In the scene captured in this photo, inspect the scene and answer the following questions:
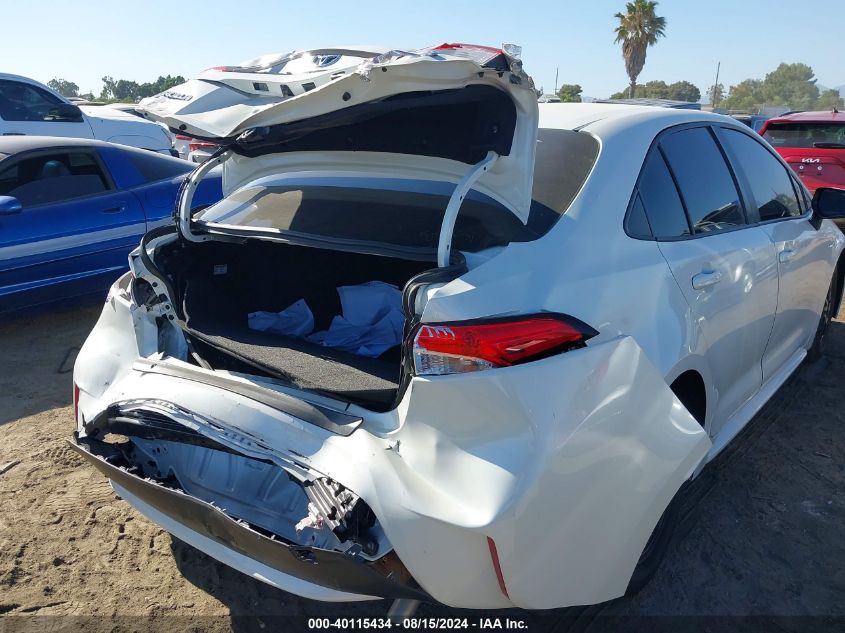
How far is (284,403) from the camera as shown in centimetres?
203

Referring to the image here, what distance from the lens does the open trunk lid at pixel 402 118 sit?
1.97 meters

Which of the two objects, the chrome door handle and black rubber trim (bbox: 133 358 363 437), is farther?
the chrome door handle

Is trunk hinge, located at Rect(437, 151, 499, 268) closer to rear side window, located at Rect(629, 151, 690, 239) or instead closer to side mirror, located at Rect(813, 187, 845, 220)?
rear side window, located at Rect(629, 151, 690, 239)

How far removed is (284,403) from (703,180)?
1964 mm

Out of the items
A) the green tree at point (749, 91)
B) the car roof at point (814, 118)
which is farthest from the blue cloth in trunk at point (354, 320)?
the green tree at point (749, 91)

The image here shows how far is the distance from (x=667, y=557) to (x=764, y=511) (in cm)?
62

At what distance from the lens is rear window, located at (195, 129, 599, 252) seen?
2.22 metres

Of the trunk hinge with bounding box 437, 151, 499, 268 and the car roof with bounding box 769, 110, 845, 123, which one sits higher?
the trunk hinge with bounding box 437, 151, 499, 268

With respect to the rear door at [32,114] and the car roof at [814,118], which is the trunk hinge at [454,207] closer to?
the car roof at [814,118]

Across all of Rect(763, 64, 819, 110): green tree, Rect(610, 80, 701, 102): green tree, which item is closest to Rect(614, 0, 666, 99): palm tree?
Rect(610, 80, 701, 102): green tree

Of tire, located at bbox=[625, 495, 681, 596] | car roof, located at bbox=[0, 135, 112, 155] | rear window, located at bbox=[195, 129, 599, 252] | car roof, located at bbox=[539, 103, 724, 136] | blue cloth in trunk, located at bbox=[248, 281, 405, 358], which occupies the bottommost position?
tire, located at bbox=[625, 495, 681, 596]

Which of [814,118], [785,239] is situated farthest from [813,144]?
[785,239]

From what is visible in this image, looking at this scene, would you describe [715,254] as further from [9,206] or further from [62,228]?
[62,228]

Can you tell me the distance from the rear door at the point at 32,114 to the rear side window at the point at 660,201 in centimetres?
888
